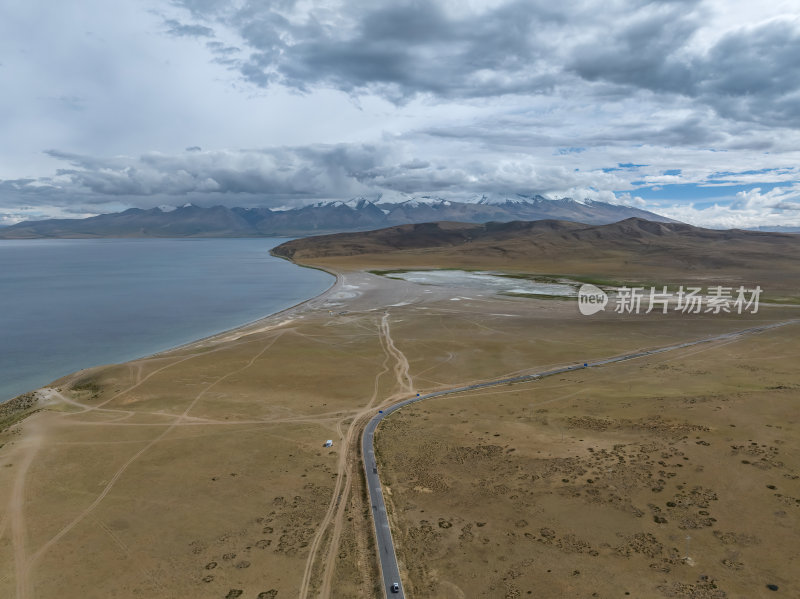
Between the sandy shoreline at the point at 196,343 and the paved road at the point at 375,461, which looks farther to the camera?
the sandy shoreline at the point at 196,343

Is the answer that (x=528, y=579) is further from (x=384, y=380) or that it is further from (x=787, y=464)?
(x=384, y=380)

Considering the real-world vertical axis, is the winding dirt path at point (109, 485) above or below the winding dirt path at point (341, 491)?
below

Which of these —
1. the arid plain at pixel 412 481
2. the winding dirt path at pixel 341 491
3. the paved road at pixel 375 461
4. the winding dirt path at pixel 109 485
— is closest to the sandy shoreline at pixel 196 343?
→ the arid plain at pixel 412 481

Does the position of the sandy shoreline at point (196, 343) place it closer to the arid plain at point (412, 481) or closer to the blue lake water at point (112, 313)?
the arid plain at point (412, 481)

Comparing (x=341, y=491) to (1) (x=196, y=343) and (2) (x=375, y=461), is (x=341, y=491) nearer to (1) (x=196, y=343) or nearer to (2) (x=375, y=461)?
(2) (x=375, y=461)

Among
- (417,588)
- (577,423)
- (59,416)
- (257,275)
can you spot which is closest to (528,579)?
(417,588)

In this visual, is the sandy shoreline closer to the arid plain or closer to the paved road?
the arid plain

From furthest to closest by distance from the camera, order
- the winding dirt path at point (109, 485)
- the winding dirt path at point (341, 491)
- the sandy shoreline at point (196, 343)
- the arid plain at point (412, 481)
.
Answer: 1. the sandy shoreline at point (196, 343)
2. the winding dirt path at point (109, 485)
3. the winding dirt path at point (341, 491)
4. the arid plain at point (412, 481)

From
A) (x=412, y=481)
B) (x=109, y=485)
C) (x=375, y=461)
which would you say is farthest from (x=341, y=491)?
(x=109, y=485)
